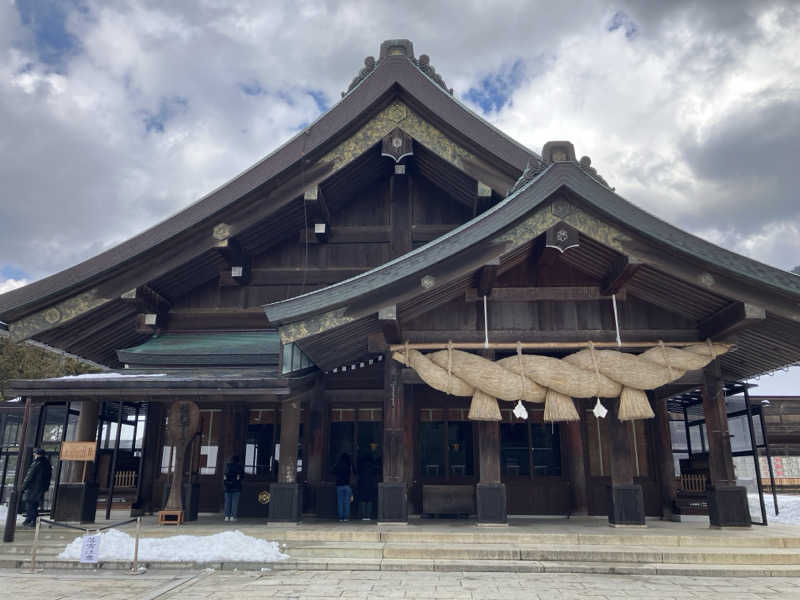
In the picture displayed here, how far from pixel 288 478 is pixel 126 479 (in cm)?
506

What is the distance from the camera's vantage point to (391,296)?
802 cm

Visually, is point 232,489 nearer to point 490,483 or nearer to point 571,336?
point 490,483

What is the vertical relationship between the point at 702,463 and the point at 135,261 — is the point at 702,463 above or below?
below

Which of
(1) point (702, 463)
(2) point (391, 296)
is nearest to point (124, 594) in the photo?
(2) point (391, 296)

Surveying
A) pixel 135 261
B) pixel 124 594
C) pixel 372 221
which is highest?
pixel 372 221

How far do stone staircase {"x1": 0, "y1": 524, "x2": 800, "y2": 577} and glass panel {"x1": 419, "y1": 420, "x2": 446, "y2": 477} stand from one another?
308 centimetres

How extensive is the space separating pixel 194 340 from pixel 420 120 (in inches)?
226

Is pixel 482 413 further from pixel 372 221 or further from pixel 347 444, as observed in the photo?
pixel 372 221

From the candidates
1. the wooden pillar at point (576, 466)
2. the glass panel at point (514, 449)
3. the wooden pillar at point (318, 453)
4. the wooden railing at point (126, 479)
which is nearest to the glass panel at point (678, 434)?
the wooden pillar at point (576, 466)

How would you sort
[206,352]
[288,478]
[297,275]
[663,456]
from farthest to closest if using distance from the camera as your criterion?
[663,456] → [297,275] → [206,352] → [288,478]

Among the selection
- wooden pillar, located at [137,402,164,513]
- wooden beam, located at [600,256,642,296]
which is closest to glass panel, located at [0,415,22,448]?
wooden pillar, located at [137,402,164,513]

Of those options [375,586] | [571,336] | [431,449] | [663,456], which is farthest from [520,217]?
[663,456]

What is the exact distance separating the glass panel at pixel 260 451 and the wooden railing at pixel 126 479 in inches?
102

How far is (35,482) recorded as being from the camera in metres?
9.74
